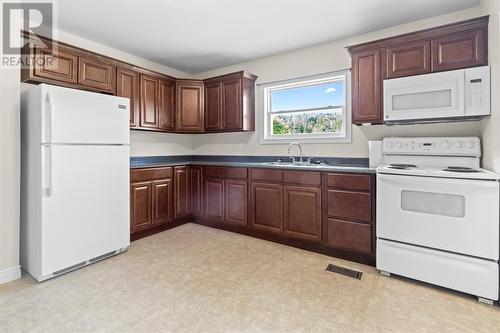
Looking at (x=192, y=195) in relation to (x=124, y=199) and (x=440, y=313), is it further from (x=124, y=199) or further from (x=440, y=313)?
(x=440, y=313)

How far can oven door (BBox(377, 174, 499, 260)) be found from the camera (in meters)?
1.94

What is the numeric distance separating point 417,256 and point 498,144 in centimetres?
109

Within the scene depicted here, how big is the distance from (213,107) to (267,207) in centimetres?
191

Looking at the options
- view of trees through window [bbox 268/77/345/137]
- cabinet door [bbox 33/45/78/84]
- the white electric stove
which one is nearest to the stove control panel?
the white electric stove

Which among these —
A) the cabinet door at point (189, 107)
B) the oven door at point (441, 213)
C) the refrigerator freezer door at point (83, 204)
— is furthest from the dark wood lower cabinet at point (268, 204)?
the cabinet door at point (189, 107)

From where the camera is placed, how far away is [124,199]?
2.88m

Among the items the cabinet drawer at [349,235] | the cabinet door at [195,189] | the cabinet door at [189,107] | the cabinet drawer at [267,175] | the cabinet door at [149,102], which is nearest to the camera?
the cabinet drawer at [349,235]

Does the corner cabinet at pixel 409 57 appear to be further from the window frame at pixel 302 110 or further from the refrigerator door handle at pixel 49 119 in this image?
the refrigerator door handle at pixel 49 119

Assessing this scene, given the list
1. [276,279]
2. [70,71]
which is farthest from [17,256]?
[276,279]

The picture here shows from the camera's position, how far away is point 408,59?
2547mm

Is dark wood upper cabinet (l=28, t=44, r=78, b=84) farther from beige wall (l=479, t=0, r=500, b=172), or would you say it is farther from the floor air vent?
A: beige wall (l=479, t=0, r=500, b=172)

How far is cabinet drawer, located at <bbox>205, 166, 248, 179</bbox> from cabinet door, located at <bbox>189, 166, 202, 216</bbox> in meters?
0.19

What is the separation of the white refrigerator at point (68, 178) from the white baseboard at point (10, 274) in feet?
0.27

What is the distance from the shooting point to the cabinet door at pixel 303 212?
9.47 ft
